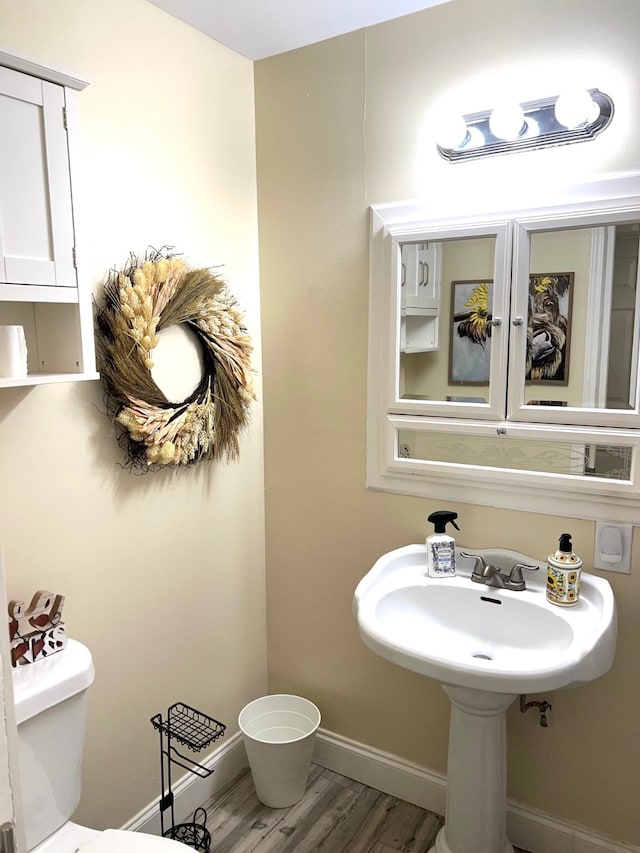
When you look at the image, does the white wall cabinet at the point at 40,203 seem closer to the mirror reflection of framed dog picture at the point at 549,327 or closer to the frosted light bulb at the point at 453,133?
the frosted light bulb at the point at 453,133

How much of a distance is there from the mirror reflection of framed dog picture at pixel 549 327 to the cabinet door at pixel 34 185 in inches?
45.5

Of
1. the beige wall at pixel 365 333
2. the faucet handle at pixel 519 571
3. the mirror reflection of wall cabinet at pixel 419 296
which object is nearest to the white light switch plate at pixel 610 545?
the beige wall at pixel 365 333

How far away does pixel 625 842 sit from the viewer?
1794 millimetres

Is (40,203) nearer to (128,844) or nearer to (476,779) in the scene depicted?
(128,844)

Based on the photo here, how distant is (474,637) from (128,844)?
38.5 inches

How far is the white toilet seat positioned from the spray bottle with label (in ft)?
3.03

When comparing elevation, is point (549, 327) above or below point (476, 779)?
above

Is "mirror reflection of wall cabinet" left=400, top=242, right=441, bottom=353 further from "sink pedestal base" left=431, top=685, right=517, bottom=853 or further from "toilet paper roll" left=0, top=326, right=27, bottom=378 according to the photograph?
"toilet paper roll" left=0, top=326, right=27, bottom=378

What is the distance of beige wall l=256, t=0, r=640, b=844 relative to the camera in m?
1.67

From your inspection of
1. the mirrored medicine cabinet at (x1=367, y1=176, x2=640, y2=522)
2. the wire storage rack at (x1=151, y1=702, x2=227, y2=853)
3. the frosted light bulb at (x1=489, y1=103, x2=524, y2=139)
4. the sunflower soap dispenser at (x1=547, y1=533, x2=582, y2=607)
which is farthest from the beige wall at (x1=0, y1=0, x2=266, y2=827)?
the sunflower soap dispenser at (x1=547, y1=533, x2=582, y2=607)

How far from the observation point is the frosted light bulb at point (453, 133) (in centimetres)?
175

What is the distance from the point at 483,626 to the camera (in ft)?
5.87

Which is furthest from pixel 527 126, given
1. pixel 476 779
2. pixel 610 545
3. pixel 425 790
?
pixel 425 790

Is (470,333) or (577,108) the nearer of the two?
(577,108)
